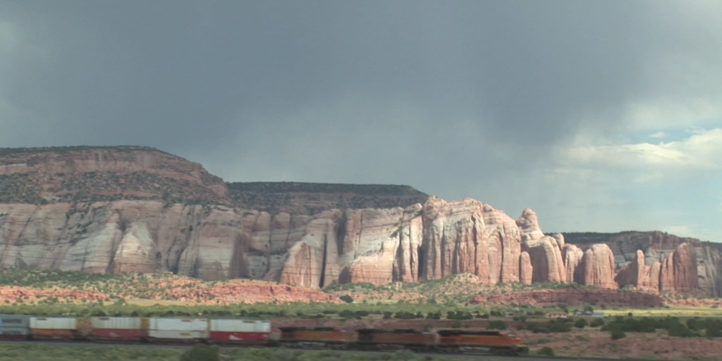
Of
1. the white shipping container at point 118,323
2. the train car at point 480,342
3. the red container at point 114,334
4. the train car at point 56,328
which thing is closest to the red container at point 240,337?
the white shipping container at point 118,323

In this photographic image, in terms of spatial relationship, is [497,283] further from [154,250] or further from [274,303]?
[154,250]

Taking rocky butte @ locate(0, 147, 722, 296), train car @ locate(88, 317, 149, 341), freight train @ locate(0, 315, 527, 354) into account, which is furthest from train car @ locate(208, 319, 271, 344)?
rocky butte @ locate(0, 147, 722, 296)

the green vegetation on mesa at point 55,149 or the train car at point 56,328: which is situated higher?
the green vegetation on mesa at point 55,149

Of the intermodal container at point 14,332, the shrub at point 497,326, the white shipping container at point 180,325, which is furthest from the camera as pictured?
the shrub at point 497,326

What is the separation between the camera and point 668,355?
173 ft

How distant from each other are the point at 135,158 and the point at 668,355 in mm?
151413

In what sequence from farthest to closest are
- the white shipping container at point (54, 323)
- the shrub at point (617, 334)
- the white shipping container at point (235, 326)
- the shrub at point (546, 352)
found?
1. the shrub at point (617, 334)
2. the white shipping container at point (54, 323)
3. the white shipping container at point (235, 326)
4. the shrub at point (546, 352)

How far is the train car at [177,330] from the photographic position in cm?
5353

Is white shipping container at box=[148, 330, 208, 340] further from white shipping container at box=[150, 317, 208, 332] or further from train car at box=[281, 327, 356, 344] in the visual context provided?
train car at box=[281, 327, 356, 344]

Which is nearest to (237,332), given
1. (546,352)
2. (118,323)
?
(118,323)

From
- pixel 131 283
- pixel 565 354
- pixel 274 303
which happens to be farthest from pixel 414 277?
pixel 565 354

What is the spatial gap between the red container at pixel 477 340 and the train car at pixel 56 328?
25.1 meters

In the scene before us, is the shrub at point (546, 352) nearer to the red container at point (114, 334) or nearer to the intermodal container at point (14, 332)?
the red container at point (114, 334)

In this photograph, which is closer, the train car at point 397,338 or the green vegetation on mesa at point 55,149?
the train car at point 397,338
